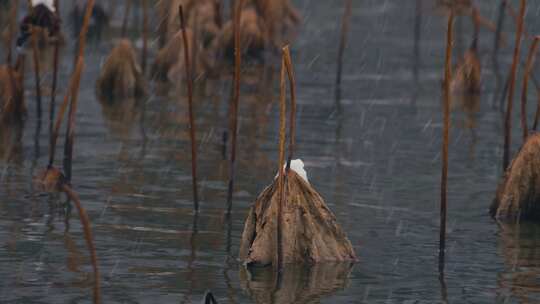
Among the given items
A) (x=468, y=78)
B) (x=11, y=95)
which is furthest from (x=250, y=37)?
(x=11, y=95)

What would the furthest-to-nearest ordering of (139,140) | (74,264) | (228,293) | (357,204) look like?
(139,140) < (357,204) < (74,264) < (228,293)

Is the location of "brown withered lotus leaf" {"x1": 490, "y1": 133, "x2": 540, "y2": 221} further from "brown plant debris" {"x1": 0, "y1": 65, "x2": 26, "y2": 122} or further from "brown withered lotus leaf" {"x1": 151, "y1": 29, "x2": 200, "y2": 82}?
"brown withered lotus leaf" {"x1": 151, "y1": 29, "x2": 200, "y2": 82}

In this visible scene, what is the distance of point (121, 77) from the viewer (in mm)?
18203

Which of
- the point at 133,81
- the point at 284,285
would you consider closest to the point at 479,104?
the point at 133,81

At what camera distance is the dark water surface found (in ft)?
29.5

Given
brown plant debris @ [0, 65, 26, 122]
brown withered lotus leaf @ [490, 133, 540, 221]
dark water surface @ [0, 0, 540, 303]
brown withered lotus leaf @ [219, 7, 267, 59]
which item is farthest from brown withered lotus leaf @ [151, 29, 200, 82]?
brown withered lotus leaf @ [490, 133, 540, 221]

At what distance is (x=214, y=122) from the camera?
16375 millimetres

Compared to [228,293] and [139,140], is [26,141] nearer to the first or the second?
[139,140]

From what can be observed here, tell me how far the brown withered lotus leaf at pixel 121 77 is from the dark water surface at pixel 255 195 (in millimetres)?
273

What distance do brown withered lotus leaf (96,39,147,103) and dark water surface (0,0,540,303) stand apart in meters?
0.27

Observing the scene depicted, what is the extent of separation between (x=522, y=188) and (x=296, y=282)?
9.02 feet

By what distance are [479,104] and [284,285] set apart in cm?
1024

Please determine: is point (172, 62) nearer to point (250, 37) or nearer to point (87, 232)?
point (250, 37)

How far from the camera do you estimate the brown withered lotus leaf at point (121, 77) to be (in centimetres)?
1797
